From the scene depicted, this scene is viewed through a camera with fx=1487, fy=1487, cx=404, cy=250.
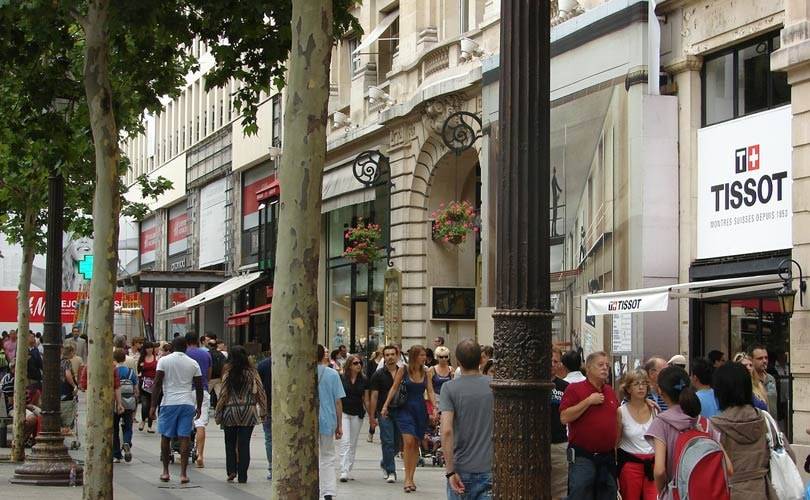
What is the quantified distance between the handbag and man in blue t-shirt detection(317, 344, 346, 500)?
6274 mm

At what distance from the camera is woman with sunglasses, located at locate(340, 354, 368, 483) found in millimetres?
19203

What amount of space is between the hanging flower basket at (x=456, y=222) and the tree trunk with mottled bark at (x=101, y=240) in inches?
673

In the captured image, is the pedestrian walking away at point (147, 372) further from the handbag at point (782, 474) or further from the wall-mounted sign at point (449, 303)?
the handbag at point (782, 474)

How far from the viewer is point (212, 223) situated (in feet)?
198

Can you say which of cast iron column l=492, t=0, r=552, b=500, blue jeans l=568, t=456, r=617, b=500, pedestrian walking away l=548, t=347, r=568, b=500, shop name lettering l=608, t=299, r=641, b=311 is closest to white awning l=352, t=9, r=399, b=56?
shop name lettering l=608, t=299, r=641, b=311

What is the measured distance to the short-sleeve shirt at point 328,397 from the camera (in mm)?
15770

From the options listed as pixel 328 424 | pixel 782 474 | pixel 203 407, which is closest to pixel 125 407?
pixel 203 407

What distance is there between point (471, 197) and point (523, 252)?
28269 millimetres

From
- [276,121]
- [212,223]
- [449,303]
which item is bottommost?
[449,303]

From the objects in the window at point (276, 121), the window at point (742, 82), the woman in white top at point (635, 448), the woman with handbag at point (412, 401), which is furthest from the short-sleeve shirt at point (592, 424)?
the window at point (276, 121)

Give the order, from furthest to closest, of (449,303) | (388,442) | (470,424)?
1. (449,303)
2. (388,442)
3. (470,424)

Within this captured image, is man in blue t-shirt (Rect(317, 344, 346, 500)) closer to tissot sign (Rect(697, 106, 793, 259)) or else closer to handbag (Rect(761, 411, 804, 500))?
handbag (Rect(761, 411, 804, 500))

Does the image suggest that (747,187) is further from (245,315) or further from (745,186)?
(245,315)

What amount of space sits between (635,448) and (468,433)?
1.61 metres
